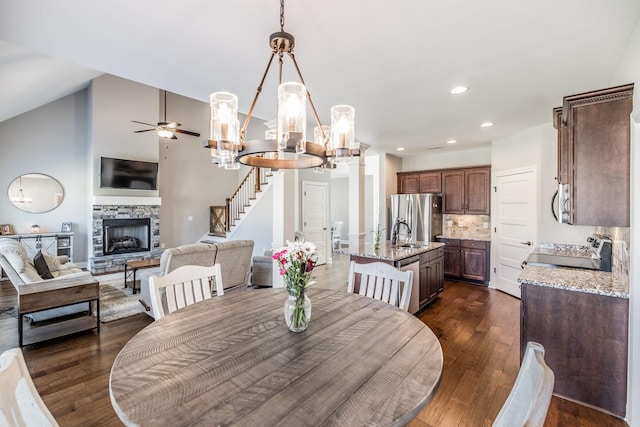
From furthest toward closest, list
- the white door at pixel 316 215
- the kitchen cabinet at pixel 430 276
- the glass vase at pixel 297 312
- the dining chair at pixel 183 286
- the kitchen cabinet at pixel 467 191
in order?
1. the white door at pixel 316 215
2. the kitchen cabinet at pixel 467 191
3. the kitchen cabinet at pixel 430 276
4. the dining chair at pixel 183 286
5. the glass vase at pixel 297 312

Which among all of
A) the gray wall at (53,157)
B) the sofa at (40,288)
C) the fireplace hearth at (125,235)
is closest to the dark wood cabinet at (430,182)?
the sofa at (40,288)

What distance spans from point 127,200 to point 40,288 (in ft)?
13.4

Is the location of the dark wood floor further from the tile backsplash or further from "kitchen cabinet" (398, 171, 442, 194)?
"kitchen cabinet" (398, 171, 442, 194)

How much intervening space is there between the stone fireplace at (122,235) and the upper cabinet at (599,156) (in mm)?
7729

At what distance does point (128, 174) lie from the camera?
6.52 meters

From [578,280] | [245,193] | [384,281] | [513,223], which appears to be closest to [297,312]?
[384,281]

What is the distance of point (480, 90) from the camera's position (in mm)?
2924

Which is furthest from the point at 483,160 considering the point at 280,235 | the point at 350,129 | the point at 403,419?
the point at 403,419

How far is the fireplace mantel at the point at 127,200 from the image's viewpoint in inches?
248

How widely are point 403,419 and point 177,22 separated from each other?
2.35 m

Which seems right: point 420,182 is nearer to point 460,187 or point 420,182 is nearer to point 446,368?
point 460,187

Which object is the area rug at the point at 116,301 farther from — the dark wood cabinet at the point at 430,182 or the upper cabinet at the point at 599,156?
the dark wood cabinet at the point at 430,182

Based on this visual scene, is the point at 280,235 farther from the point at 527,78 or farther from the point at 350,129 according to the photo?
the point at 527,78

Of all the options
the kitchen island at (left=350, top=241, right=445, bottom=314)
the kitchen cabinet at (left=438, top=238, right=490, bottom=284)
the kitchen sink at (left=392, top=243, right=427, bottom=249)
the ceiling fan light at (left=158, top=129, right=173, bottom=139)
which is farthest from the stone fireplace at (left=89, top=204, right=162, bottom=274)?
the kitchen cabinet at (left=438, top=238, right=490, bottom=284)
